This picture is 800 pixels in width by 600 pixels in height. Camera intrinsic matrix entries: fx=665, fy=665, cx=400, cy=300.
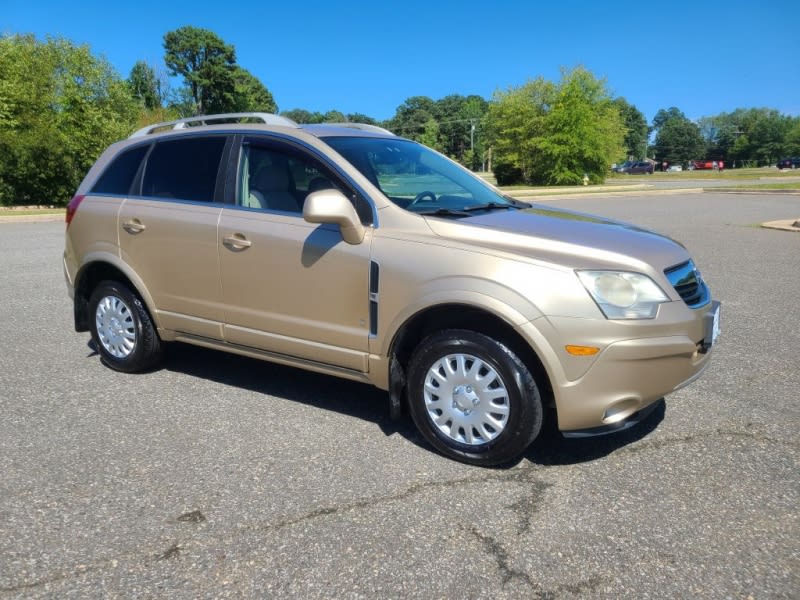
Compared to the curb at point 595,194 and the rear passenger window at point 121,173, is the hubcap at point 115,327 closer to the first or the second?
the rear passenger window at point 121,173

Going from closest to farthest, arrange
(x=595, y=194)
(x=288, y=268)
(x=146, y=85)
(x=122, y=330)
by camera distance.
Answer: (x=288, y=268) → (x=122, y=330) → (x=595, y=194) → (x=146, y=85)

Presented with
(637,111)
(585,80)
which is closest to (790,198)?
(585,80)

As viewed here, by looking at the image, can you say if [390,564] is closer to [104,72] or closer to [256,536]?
[256,536]

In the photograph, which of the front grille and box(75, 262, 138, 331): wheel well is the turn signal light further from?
box(75, 262, 138, 331): wheel well

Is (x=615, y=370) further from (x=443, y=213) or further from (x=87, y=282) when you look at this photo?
(x=87, y=282)

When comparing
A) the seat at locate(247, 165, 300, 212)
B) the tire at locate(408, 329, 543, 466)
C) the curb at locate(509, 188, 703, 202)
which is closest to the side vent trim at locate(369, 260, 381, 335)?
the tire at locate(408, 329, 543, 466)

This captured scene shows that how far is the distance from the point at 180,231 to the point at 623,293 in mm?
2949

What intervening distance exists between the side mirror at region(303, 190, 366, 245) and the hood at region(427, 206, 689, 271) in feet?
1.42

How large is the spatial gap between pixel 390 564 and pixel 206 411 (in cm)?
214

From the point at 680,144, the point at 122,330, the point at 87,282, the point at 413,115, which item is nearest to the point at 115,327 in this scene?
the point at 122,330

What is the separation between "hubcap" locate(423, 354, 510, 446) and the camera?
347cm

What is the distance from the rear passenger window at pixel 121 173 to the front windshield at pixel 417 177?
68.8 inches

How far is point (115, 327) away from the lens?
5.12 m

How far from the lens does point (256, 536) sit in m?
2.94
